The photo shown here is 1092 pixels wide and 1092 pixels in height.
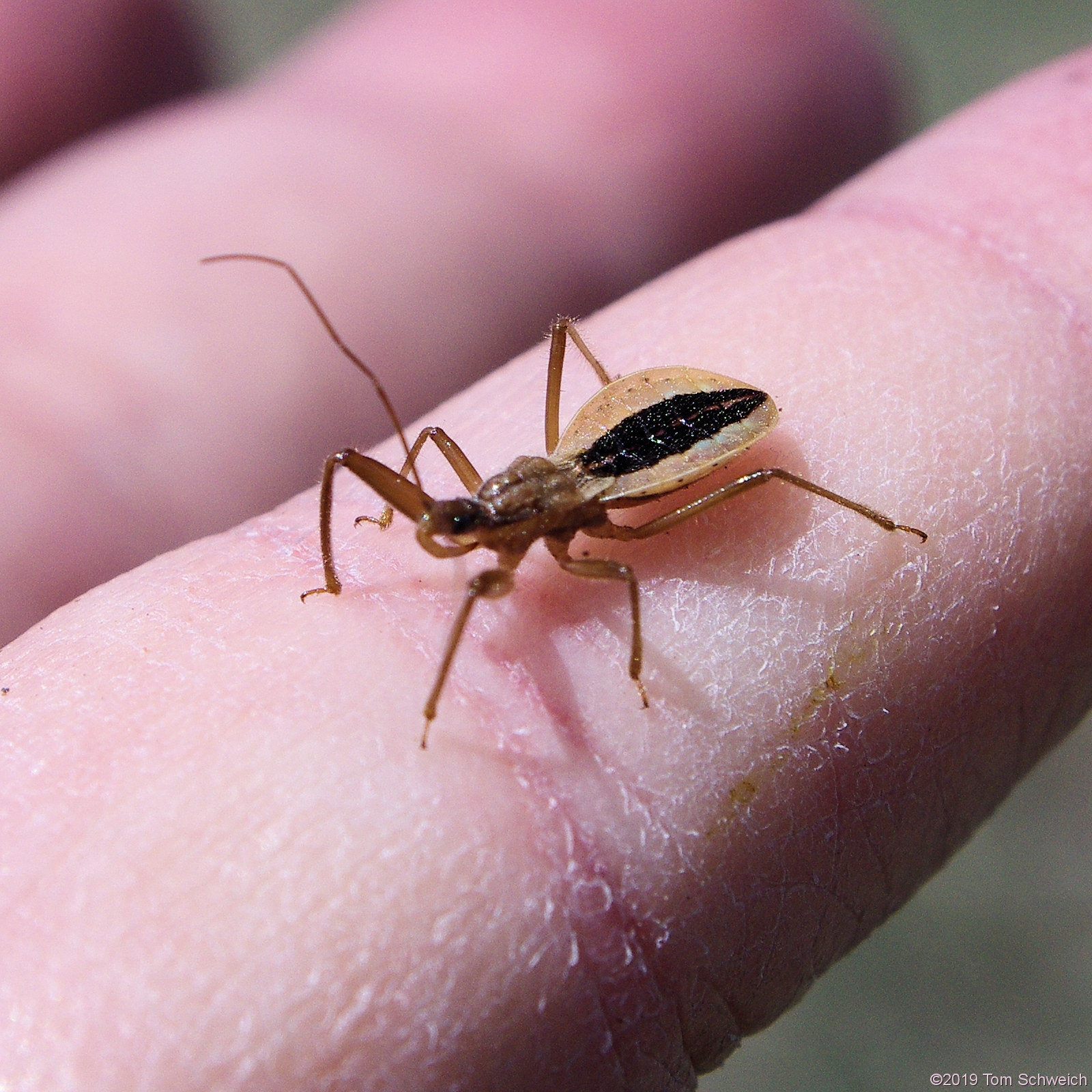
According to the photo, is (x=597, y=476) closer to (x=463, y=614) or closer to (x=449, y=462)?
(x=449, y=462)

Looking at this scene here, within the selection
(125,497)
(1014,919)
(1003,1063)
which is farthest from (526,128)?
(1003,1063)

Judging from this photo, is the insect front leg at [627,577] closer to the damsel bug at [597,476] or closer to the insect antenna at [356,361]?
Result: the damsel bug at [597,476]

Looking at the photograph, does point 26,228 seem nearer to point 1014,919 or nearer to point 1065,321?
point 1065,321

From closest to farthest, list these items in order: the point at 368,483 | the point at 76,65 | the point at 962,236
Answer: the point at 368,483 → the point at 962,236 → the point at 76,65

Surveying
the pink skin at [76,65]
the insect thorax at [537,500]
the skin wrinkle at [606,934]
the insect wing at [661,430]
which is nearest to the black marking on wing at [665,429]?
the insect wing at [661,430]

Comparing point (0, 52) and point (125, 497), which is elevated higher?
point (0, 52)

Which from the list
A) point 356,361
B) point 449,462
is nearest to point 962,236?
point 449,462
